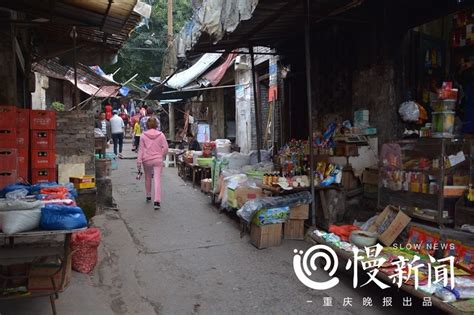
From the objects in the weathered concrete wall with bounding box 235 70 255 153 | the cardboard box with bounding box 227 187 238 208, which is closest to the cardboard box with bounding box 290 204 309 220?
the cardboard box with bounding box 227 187 238 208

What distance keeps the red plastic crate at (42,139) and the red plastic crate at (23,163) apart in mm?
180

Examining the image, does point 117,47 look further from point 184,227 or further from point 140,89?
point 140,89

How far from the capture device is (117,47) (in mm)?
9375

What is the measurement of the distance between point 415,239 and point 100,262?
4017 mm

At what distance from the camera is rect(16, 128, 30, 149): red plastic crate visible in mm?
6266

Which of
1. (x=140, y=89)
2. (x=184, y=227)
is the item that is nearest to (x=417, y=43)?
(x=184, y=227)

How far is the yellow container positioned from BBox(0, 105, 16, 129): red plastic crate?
1.35 m

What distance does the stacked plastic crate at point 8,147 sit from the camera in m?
5.95

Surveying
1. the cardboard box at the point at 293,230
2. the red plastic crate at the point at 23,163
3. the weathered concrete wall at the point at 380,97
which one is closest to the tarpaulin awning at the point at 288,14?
the weathered concrete wall at the point at 380,97

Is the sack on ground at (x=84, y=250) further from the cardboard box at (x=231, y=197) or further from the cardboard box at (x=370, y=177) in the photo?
the cardboard box at (x=370, y=177)

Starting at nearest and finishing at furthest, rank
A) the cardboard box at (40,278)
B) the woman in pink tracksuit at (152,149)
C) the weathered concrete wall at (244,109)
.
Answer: the cardboard box at (40,278) < the woman in pink tracksuit at (152,149) < the weathered concrete wall at (244,109)

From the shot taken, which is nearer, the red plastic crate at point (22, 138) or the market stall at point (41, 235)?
the market stall at point (41, 235)

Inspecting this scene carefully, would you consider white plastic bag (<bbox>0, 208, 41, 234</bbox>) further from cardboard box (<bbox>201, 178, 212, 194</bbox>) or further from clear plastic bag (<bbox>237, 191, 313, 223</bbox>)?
cardboard box (<bbox>201, 178, 212, 194</bbox>)

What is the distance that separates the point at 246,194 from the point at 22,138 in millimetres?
3761
